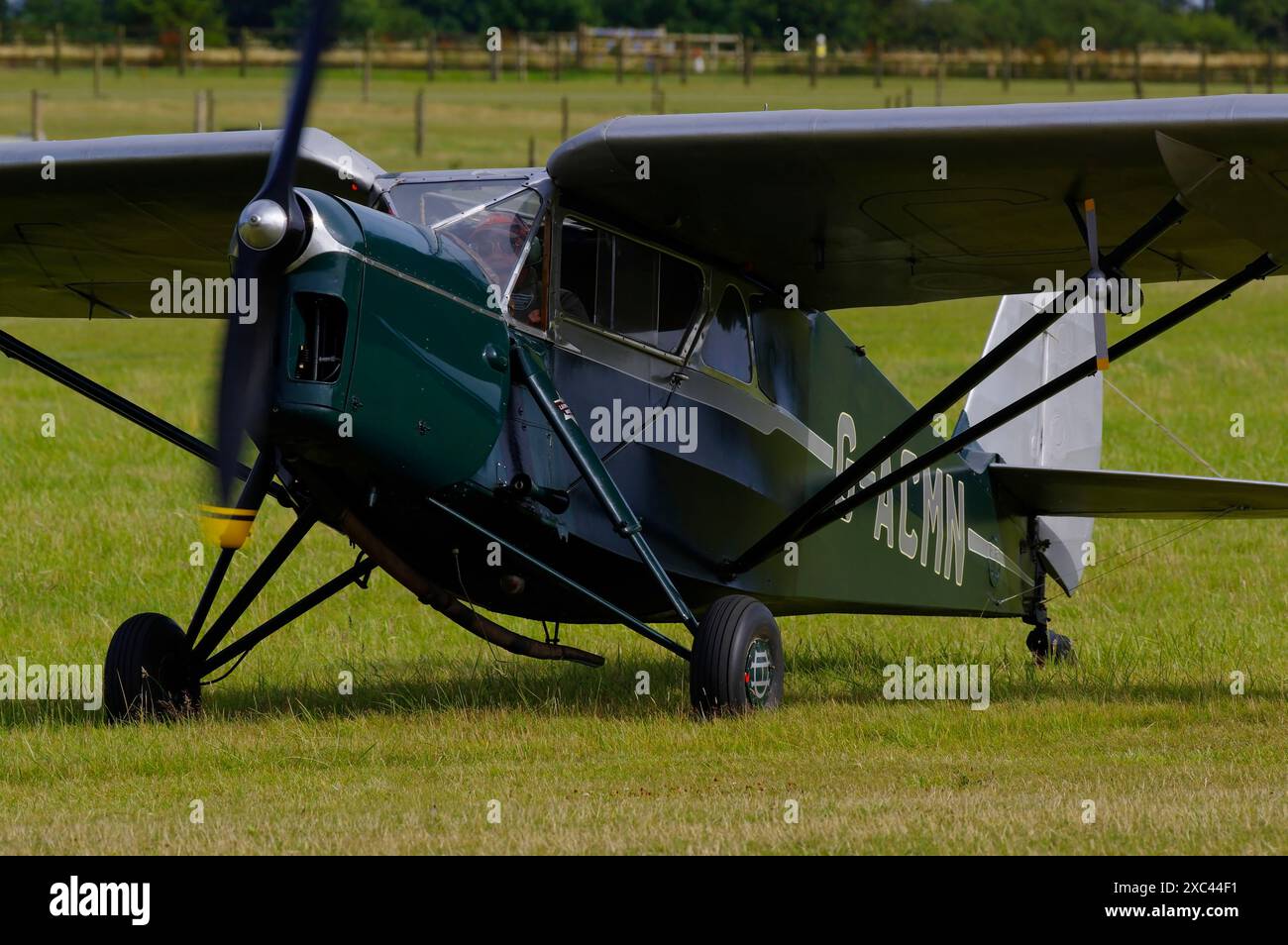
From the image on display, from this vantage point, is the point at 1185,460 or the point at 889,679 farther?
the point at 1185,460

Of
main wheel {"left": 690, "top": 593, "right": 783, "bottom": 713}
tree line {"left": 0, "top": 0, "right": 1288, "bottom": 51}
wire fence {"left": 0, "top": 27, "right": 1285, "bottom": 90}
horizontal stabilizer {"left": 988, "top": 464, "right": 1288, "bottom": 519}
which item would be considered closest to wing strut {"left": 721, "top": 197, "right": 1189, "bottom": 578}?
main wheel {"left": 690, "top": 593, "right": 783, "bottom": 713}

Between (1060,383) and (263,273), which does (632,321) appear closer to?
(1060,383)

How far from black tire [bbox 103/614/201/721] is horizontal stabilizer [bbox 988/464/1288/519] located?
563cm

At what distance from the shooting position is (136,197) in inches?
435

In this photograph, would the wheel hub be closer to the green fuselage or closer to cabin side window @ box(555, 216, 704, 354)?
the green fuselage

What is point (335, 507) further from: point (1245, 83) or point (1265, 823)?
point (1245, 83)

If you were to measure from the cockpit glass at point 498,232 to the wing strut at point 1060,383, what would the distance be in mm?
2376

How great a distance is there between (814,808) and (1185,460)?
50.8ft

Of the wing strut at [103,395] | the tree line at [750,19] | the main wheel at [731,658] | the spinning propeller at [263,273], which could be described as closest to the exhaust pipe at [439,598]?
the main wheel at [731,658]

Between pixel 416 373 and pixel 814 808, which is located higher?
pixel 416 373

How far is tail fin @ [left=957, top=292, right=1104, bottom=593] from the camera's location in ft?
45.6
